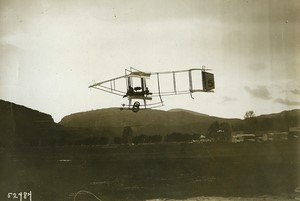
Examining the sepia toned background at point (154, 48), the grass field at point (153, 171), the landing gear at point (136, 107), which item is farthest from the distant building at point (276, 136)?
the landing gear at point (136, 107)

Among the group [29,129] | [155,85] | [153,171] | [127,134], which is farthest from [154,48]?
[29,129]

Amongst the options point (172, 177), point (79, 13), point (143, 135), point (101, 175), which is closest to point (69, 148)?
point (101, 175)

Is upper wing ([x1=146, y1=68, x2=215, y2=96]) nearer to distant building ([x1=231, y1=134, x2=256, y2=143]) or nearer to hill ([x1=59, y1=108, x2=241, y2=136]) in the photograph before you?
hill ([x1=59, y1=108, x2=241, y2=136])

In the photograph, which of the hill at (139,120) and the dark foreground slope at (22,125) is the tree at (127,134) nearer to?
the hill at (139,120)

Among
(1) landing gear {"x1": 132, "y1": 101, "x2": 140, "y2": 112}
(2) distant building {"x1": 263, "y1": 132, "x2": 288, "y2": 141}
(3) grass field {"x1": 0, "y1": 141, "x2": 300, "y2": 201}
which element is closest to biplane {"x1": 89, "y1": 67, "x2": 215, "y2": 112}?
(1) landing gear {"x1": 132, "y1": 101, "x2": 140, "y2": 112}

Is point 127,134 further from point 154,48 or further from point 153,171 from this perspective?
point 154,48
